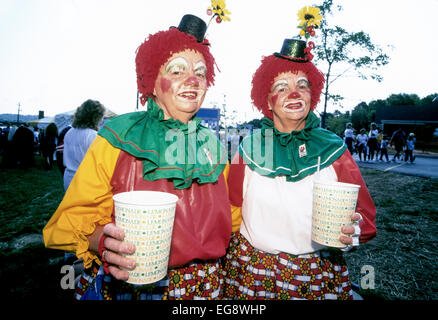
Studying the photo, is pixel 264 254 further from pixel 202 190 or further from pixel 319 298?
pixel 202 190

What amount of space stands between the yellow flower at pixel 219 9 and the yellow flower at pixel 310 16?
0.67 metres

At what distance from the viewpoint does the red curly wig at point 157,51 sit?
1.66m

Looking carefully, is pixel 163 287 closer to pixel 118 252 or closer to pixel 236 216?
pixel 118 252

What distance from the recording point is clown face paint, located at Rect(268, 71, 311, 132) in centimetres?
187

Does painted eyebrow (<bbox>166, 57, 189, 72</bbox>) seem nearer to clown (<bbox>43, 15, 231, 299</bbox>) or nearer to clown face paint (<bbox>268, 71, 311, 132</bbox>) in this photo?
clown (<bbox>43, 15, 231, 299</bbox>)

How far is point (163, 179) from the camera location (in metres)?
1.42

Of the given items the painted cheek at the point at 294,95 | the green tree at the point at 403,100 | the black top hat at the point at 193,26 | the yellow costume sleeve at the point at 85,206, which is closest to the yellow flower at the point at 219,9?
the black top hat at the point at 193,26

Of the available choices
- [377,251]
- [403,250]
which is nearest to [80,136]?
[377,251]

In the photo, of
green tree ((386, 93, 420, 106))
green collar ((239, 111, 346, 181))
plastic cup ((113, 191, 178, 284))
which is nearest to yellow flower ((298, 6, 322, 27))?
green collar ((239, 111, 346, 181))

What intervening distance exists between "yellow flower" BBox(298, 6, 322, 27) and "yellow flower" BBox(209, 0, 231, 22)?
67 cm

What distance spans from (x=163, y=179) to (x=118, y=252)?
49 centimetres

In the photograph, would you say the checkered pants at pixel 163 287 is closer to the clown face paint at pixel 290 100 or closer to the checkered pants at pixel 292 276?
the checkered pants at pixel 292 276

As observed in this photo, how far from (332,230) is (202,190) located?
77 cm
